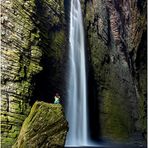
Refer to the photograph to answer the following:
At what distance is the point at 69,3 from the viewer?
29.2 m

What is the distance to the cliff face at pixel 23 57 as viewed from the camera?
56.1 ft

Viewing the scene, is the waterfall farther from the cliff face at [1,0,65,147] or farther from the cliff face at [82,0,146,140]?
the cliff face at [1,0,65,147]

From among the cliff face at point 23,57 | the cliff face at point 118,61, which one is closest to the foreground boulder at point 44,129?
the cliff face at point 23,57

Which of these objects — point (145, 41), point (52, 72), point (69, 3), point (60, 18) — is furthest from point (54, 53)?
point (145, 41)

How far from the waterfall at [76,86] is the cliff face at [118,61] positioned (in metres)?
1.83

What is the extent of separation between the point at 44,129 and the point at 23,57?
5674mm

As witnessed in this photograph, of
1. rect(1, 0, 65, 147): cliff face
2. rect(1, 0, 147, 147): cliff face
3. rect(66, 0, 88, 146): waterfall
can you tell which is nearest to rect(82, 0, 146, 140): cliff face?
rect(1, 0, 147, 147): cliff face

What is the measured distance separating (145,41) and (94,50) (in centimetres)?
688

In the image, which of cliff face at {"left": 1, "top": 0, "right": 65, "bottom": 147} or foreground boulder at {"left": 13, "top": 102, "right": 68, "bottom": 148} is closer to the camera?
foreground boulder at {"left": 13, "top": 102, "right": 68, "bottom": 148}

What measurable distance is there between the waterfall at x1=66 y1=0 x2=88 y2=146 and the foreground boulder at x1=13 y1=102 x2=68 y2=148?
9.17m

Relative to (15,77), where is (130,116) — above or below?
below

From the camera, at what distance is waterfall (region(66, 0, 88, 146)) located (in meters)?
25.4

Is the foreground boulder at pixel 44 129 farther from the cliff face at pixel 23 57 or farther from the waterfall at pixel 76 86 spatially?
the waterfall at pixel 76 86

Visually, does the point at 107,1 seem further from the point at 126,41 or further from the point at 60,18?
the point at 60,18
